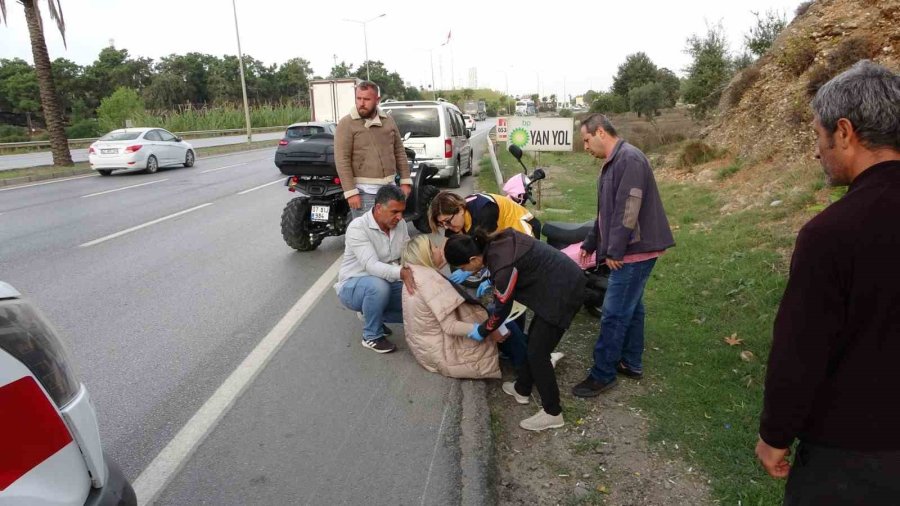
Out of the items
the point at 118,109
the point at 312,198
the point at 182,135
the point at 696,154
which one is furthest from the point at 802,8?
the point at 118,109

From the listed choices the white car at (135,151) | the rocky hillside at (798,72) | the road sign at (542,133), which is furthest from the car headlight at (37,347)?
the white car at (135,151)

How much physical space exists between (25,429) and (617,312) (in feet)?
10.6

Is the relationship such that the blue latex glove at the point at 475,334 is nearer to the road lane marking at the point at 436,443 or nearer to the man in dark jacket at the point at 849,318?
the road lane marking at the point at 436,443

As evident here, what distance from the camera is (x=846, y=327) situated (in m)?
1.58

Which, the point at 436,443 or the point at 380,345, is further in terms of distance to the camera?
the point at 380,345

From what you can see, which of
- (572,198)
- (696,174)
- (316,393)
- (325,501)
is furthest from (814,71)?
(325,501)

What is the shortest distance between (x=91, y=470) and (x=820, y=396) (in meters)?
2.05

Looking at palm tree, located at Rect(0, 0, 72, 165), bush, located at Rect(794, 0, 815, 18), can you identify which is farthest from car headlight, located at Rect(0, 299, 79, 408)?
palm tree, located at Rect(0, 0, 72, 165)

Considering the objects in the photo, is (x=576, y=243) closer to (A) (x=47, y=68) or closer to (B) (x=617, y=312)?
(B) (x=617, y=312)

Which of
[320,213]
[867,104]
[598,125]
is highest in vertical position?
[867,104]

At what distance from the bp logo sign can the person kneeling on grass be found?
20.2ft

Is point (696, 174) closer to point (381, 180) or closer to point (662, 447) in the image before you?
point (381, 180)

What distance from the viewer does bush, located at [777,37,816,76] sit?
474 inches

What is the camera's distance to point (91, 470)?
174cm
